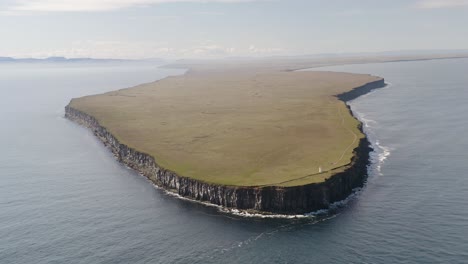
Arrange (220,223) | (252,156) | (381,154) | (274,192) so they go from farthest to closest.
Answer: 1. (381,154)
2. (252,156)
3. (274,192)
4. (220,223)

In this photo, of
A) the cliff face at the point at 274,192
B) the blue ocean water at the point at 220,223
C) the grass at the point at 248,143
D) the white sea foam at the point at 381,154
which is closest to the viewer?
Answer: the blue ocean water at the point at 220,223

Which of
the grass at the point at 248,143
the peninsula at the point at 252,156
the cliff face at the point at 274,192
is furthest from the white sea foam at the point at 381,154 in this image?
the grass at the point at 248,143

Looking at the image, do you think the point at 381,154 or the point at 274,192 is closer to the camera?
the point at 274,192

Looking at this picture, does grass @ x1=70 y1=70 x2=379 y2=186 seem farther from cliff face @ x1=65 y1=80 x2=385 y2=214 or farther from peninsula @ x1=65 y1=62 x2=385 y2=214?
cliff face @ x1=65 y1=80 x2=385 y2=214

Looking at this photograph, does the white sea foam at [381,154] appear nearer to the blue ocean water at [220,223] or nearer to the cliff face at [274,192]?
the blue ocean water at [220,223]

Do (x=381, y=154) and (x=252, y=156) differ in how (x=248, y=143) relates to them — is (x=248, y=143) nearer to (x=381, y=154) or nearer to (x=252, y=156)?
(x=252, y=156)

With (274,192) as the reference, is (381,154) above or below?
above

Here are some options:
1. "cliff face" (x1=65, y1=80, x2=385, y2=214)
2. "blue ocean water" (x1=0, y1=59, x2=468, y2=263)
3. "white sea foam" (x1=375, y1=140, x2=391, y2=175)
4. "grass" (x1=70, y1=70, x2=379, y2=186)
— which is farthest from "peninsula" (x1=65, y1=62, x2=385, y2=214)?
"blue ocean water" (x1=0, y1=59, x2=468, y2=263)

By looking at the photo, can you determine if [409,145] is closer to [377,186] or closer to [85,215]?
[377,186]

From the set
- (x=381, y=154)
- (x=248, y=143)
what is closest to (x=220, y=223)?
(x=248, y=143)

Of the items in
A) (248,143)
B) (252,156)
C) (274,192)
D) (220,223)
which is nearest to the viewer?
(220,223)

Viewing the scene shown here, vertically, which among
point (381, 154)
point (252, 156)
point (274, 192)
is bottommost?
point (274, 192)
